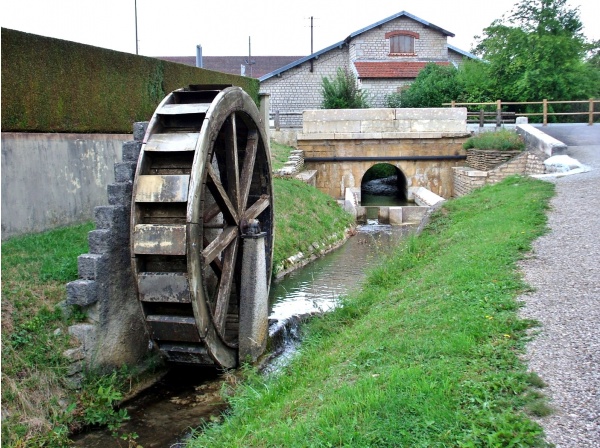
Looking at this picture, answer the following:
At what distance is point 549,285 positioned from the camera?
17.8ft

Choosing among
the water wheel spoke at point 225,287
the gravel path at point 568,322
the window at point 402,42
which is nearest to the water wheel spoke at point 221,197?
the water wheel spoke at point 225,287

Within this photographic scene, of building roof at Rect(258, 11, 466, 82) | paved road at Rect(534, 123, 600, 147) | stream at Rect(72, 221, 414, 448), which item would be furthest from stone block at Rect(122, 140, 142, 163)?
building roof at Rect(258, 11, 466, 82)

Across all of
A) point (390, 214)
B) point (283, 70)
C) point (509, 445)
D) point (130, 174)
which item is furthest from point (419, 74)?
point (509, 445)

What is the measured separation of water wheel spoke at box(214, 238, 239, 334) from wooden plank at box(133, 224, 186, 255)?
1.04 m

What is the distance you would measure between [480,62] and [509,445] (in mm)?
27295

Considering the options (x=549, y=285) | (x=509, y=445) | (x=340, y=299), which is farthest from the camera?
(x=340, y=299)

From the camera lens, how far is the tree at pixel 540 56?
2467 centimetres

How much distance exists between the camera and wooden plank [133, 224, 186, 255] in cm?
565

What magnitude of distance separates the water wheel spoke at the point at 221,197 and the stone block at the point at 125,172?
0.78 metres

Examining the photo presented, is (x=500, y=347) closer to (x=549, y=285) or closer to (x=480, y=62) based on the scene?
(x=549, y=285)

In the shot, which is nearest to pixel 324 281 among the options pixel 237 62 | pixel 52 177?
pixel 52 177

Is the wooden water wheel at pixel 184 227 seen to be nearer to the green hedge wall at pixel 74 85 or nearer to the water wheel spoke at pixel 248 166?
the water wheel spoke at pixel 248 166

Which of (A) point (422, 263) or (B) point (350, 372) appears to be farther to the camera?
(A) point (422, 263)

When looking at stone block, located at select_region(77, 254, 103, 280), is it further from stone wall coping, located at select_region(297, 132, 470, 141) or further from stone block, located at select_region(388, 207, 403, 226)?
stone wall coping, located at select_region(297, 132, 470, 141)
